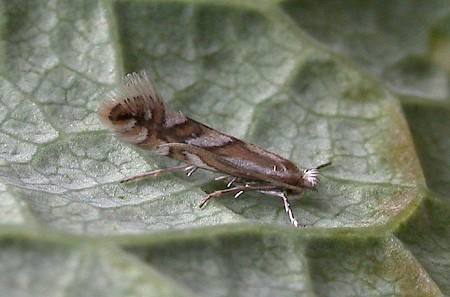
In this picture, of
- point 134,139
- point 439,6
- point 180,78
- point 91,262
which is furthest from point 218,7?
point 91,262

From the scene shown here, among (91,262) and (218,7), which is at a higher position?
(218,7)

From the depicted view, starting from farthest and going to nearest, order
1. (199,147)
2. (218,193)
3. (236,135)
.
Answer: (236,135)
(199,147)
(218,193)

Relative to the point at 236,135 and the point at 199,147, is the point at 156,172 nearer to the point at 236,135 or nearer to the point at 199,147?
the point at 199,147

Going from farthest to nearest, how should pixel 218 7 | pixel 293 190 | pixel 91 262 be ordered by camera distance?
pixel 218 7, pixel 293 190, pixel 91 262

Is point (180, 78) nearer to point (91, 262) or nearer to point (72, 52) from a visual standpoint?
point (72, 52)

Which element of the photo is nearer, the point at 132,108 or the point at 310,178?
the point at 132,108

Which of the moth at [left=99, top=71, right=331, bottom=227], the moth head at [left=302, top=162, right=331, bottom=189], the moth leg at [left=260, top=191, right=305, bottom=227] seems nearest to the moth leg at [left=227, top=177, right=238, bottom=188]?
the moth at [left=99, top=71, right=331, bottom=227]

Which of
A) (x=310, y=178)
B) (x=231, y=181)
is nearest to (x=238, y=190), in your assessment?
(x=231, y=181)
